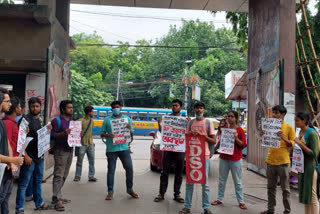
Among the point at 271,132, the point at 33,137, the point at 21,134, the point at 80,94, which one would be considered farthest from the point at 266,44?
the point at 80,94

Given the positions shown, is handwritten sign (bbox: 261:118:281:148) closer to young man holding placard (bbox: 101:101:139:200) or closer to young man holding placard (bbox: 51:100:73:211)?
young man holding placard (bbox: 101:101:139:200)

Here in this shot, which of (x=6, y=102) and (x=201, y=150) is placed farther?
(x=201, y=150)

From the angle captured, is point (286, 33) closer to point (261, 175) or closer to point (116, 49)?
point (261, 175)

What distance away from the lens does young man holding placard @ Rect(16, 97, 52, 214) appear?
528 centimetres

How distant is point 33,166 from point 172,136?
2558 mm

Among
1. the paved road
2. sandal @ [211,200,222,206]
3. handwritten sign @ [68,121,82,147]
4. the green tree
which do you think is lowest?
the paved road

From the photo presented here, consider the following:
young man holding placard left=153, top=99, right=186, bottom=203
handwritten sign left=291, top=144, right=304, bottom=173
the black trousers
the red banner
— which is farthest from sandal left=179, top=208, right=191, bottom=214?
handwritten sign left=291, top=144, right=304, bottom=173

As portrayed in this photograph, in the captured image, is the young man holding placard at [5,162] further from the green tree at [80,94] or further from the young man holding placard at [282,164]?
the green tree at [80,94]

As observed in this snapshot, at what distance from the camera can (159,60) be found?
160 feet

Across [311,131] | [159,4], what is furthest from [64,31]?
[311,131]

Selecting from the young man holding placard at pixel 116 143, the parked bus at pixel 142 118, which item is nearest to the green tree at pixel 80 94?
the parked bus at pixel 142 118

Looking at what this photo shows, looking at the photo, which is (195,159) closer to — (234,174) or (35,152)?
(234,174)

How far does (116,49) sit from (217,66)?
23117mm

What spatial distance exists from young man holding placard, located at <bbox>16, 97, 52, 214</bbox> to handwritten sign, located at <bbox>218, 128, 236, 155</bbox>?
3.23 metres
